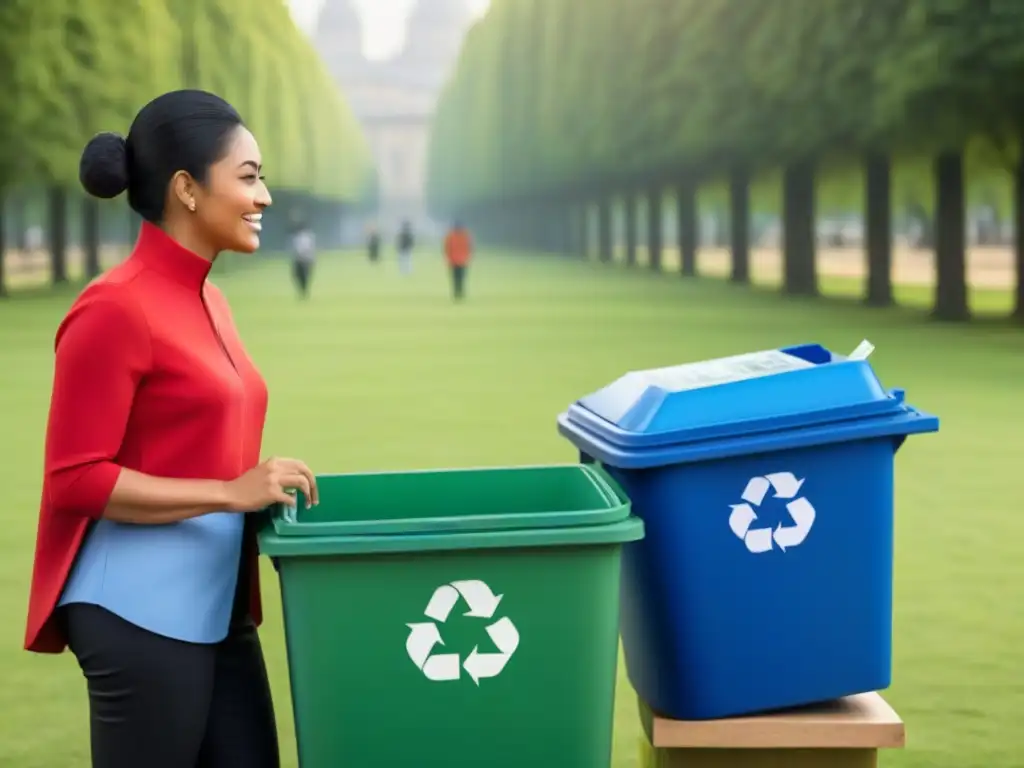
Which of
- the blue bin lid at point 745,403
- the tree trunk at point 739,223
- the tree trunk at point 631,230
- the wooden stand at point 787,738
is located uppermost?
the tree trunk at point 631,230

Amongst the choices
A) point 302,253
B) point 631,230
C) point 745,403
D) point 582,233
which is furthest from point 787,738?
point 582,233

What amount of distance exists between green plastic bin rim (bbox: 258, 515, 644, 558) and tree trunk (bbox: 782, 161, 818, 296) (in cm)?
2906

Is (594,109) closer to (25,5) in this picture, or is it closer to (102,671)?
(25,5)

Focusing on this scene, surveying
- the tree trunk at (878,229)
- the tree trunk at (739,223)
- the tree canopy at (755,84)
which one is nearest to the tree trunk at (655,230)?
the tree canopy at (755,84)

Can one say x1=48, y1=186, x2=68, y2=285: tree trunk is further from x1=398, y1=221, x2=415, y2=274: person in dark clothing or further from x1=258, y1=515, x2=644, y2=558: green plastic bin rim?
x1=258, y1=515, x2=644, y2=558: green plastic bin rim

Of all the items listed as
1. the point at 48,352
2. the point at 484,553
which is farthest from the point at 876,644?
the point at 48,352

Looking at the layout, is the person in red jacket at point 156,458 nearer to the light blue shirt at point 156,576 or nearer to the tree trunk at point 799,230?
the light blue shirt at point 156,576

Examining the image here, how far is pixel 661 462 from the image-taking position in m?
3.39

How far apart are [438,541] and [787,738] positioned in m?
0.89

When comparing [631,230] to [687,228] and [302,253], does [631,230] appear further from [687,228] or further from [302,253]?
[302,253]

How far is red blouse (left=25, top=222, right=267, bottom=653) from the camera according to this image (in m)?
2.99

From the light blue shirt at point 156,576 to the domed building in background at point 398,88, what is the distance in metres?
135

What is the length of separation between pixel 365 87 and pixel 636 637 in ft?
531

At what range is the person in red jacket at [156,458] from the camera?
3004mm
